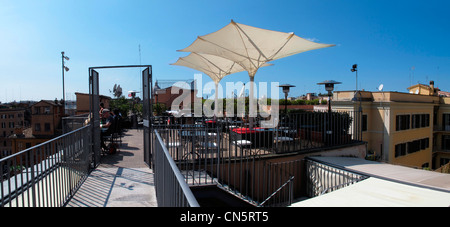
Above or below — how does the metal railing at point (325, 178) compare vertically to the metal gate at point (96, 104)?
below

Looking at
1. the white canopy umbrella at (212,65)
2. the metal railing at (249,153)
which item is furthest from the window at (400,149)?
the white canopy umbrella at (212,65)

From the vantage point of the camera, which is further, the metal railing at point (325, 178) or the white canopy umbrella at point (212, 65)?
the white canopy umbrella at point (212, 65)

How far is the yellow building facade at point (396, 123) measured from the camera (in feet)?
83.7

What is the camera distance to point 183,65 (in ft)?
46.8

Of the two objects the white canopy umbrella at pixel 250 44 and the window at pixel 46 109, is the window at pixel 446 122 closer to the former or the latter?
the white canopy umbrella at pixel 250 44

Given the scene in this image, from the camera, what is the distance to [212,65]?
13.9 m

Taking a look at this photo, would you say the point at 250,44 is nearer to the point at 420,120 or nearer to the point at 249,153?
the point at 249,153

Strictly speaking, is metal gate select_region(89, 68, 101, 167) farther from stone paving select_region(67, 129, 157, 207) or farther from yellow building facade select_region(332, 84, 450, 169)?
yellow building facade select_region(332, 84, 450, 169)

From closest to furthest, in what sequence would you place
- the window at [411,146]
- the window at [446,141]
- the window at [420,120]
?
the window at [411,146] < the window at [420,120] < the window at [446,141]

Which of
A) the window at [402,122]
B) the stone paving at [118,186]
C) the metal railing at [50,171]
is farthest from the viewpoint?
the window at [402,122]

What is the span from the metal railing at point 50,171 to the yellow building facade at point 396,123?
77.0 ft

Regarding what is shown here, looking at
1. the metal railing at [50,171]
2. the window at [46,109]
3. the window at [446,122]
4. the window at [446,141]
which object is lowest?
the window at [446,141]

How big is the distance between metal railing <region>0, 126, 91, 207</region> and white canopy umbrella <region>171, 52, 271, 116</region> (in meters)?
8.59
